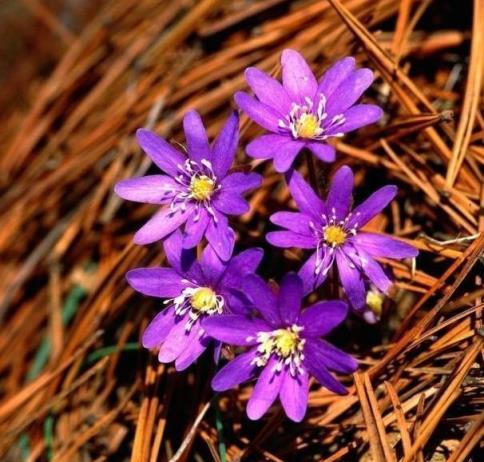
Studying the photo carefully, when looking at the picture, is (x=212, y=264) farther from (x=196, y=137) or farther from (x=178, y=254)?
(x=196, y=137)

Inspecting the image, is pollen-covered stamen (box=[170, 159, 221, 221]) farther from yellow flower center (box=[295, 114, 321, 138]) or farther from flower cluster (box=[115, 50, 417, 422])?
yellow flower center (box=[295, 114, 321, 138])

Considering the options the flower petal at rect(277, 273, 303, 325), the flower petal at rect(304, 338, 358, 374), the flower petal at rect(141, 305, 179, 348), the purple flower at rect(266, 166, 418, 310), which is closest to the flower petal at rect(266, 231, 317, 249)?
the purple flower at rect(266, 166, 418, 310)

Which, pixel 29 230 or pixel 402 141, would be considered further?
pixel 29 230

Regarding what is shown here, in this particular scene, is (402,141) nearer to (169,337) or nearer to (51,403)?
(169,337)

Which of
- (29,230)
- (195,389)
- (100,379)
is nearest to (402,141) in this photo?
(195,389)

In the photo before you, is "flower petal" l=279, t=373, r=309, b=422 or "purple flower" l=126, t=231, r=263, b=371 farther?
"purple flower" l=126, t=231, r=263, b=371

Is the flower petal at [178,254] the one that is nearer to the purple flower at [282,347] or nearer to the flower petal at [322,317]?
the purple flower at [282,347]

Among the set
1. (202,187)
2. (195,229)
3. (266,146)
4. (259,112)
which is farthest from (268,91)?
(195,229)
